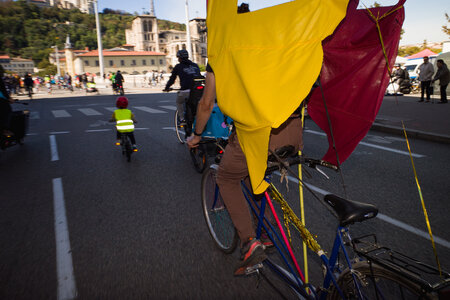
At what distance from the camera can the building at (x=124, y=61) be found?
10281 centimetres

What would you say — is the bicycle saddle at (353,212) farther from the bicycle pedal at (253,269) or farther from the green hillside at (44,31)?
the green hillside at (44,31)

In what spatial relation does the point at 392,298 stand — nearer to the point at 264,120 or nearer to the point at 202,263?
Result: the point at 264,120

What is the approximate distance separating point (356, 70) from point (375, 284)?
1371mm

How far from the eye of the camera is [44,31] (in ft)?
456

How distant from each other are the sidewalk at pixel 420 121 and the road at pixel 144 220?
710mm

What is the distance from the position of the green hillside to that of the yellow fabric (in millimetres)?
147090

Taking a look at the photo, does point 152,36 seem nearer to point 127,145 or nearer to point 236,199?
point 127,145

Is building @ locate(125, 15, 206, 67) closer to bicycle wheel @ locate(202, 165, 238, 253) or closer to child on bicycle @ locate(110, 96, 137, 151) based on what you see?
child on bicycle @ locate(110, 96, 137, 151)

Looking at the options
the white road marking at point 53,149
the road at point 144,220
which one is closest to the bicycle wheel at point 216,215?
the road at point 144,220

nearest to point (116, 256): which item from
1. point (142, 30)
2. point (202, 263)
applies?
point (202, 263)

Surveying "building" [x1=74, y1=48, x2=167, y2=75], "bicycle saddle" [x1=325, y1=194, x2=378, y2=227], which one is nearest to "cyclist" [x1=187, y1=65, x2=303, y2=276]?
"bicycle saddle" [x1=325, y1=194, x2=378, y2=227]

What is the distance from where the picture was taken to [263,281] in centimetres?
275

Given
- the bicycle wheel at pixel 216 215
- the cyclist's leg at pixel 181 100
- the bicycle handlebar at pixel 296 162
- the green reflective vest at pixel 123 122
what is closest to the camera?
the bicycle handlebar at pixel 296 162

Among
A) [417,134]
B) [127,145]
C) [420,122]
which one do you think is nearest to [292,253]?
[127,145]
